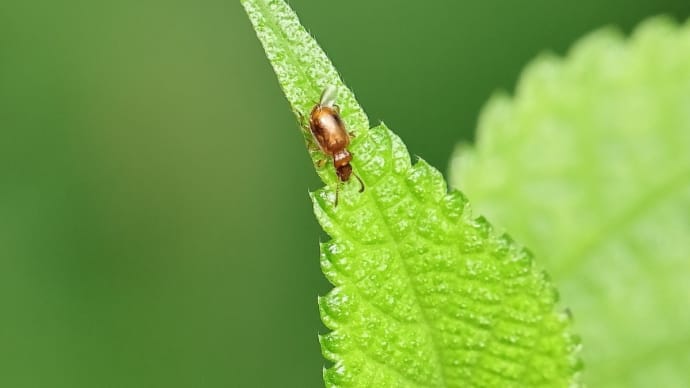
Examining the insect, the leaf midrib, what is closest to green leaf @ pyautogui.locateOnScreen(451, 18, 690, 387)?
the leaf midrib

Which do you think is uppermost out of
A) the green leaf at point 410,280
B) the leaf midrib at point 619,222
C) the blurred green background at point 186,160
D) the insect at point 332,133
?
the blurred green background at point 186,160

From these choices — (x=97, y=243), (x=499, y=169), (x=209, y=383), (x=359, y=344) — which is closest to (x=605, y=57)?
(x=499, y=169)

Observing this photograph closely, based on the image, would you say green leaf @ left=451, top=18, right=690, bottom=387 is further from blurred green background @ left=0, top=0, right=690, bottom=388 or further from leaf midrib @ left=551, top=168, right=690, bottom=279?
blurred green background @ left=0, top=0, right=690, bottom=388

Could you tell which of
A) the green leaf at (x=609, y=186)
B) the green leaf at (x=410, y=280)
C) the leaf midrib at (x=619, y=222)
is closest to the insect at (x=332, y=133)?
the green leaf at (x=410, y=280)

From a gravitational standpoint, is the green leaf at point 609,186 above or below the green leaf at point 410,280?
above

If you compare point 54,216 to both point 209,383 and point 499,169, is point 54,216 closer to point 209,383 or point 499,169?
point 209,383

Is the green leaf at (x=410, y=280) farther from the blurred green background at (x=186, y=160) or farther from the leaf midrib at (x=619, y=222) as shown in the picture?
the blurred green background at (x=186, y=160)

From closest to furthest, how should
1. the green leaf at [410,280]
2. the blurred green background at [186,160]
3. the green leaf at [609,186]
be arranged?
the green leaf at [410,280] → the green leaf at [609,186] → the blurred green background at [186,160]
